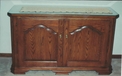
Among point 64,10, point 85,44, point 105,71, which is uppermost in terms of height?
point 64,10

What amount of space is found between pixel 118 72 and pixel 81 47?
55 cm

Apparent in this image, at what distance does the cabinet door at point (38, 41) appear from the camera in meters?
2.21

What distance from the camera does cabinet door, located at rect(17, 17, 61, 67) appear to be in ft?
7.23

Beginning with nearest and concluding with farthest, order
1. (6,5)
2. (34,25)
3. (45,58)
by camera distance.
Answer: (34,25) < (45,58) < (6,5)

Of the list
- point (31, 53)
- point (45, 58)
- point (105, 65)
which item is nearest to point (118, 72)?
point (105, 65)

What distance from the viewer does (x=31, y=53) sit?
233cm

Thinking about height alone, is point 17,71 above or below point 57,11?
below

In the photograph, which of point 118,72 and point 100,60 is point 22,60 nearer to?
point 100,60

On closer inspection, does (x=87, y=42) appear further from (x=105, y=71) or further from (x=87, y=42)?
(x=105, y=71)

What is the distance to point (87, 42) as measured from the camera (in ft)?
7.54

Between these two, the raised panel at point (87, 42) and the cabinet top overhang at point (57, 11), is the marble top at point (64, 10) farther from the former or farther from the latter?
the raised panel at point (87, 42)

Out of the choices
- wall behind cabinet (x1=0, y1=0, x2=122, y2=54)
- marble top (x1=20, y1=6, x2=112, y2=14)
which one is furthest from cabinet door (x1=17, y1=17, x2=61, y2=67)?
wall behind cabinet (x1=0, y1=0, x2=122, y2=54)

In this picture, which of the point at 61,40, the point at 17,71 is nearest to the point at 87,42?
the point at 61,40

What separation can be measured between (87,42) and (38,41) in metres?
0.51
